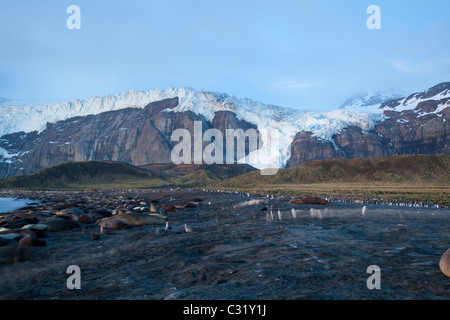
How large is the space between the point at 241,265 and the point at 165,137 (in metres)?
173

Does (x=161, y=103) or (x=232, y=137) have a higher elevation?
(x=161, y=103)

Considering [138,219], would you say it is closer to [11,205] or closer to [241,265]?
[241,265]

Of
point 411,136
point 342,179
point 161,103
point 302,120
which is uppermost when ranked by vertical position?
point 161,103

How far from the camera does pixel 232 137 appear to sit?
180250 mm

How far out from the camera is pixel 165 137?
17588 cm

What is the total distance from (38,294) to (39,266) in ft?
8.37

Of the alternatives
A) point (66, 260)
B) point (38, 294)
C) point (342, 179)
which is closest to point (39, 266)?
point (66, 260)

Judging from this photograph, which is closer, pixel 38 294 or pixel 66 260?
pixel 38 294

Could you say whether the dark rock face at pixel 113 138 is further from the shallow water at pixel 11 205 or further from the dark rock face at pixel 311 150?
the shallow water at pixel 11 205

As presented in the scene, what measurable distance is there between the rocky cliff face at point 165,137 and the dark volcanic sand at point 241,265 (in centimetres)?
15308

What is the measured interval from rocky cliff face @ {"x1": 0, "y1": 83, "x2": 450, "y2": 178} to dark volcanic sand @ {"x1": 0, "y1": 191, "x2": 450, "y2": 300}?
153082mm

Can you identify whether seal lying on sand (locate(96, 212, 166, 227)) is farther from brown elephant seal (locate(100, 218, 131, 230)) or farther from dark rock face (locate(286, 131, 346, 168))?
dark rock face (locate(286, 131, 346, 168))

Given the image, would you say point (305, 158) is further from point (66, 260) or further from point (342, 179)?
point (66, 260)
